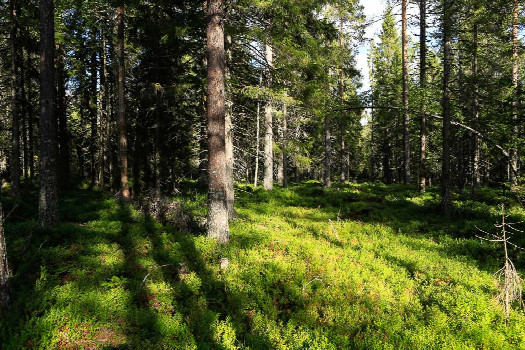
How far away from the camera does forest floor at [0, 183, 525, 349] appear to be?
4926mm

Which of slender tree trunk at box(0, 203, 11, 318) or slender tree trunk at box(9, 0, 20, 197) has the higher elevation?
slender tree trunk at box(9, 0, 20, 197)

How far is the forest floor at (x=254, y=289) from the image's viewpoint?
493 centimetres

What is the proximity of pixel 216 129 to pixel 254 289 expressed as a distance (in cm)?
428

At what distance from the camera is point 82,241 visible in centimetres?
768

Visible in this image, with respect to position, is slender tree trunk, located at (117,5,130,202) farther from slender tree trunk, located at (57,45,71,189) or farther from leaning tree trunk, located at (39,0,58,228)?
slender tree trunk, located at (57,45,71,189)

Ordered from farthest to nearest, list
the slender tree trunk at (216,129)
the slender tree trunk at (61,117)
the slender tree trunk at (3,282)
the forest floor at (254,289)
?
the slender tree trunk at (61,117) < the slender tree trunk at (216,129) < the forest floor at (254,289) < the slender tree trunk at (3,282)

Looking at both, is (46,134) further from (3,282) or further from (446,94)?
(446,94)

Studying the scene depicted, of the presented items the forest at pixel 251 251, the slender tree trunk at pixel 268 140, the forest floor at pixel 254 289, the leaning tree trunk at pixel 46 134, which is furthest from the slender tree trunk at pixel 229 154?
the leaning tree trunk at pixel 46 134

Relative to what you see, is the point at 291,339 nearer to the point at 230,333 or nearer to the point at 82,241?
the point at 230,333

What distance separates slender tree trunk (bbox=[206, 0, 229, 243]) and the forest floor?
0.70 m

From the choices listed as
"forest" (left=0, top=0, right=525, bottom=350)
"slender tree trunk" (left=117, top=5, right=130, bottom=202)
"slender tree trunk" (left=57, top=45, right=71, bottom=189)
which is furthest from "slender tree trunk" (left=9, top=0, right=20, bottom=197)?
"slender tree trunk" (left=117, top=5, right=130, bottom=202)

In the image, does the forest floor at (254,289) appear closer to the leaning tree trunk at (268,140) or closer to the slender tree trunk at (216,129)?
the slender tree trunk at (216,129)

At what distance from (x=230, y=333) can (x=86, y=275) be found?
11.4ft

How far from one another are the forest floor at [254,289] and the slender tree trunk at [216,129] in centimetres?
70
